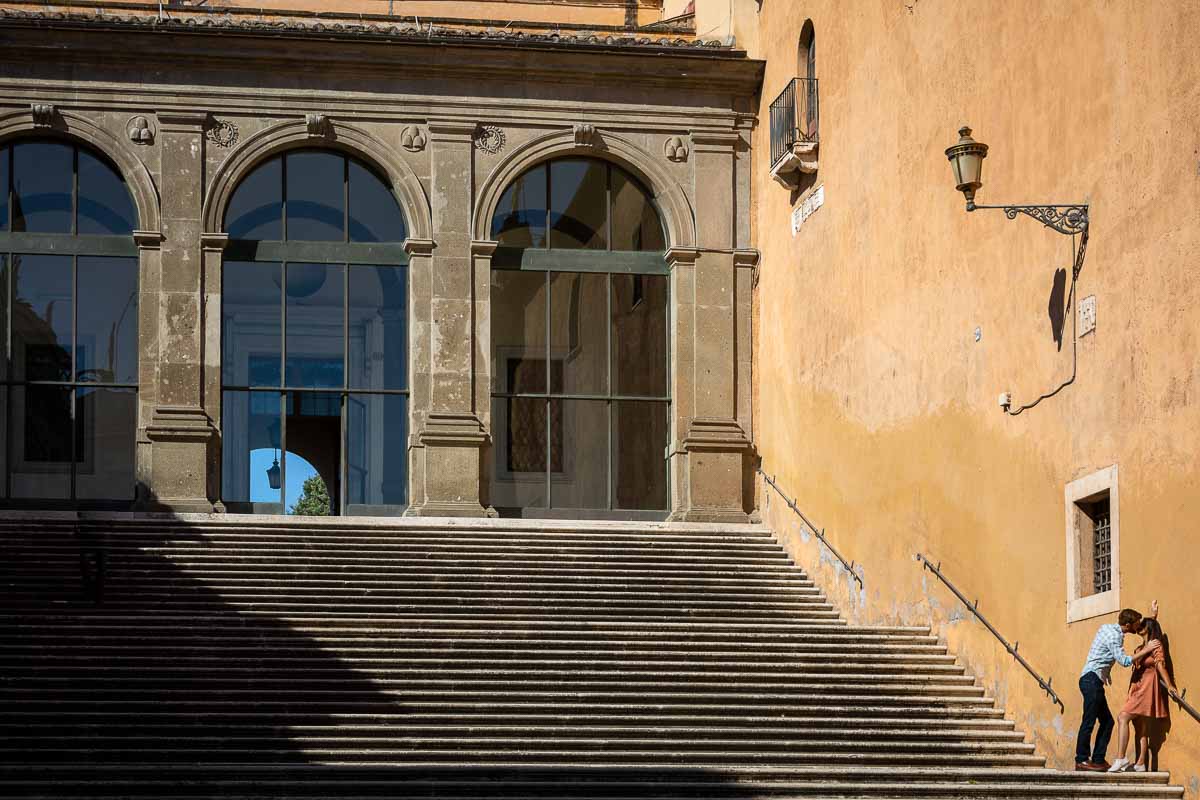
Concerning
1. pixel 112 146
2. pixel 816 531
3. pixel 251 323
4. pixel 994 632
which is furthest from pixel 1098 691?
pixel 112 146

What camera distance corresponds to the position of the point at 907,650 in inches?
806

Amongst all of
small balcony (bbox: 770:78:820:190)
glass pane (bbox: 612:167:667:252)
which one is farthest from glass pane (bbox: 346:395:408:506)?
small balcony (bbox: 770:78:820:190)

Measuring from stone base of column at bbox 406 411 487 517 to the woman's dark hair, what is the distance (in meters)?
11.9

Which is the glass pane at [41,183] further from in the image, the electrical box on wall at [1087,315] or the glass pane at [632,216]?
the electrical box on wall at [1087,315]

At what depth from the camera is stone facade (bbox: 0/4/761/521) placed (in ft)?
87.8

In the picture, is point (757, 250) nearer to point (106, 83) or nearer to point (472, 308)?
point (472, 308)

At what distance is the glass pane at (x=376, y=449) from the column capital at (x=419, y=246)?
1.81 metres

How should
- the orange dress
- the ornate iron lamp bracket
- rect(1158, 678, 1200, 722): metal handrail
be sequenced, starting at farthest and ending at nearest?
the ornate iron lamp bracket, the orange dress, rect(1158, 678, 1200, 722): metal handrail

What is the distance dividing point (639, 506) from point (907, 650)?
7837mm

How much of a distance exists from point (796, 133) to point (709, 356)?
3.19 m

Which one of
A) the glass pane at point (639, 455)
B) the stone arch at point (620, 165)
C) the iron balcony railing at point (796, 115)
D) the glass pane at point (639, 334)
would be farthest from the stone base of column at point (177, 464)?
the iron balcony railing at point (796, 115)

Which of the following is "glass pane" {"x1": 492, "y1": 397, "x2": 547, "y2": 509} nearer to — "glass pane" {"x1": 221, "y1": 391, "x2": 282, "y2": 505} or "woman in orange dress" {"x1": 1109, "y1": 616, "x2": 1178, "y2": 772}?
"glass pane" {"x1": 221, "y1": 391, "x2": 282, "y2": 505}

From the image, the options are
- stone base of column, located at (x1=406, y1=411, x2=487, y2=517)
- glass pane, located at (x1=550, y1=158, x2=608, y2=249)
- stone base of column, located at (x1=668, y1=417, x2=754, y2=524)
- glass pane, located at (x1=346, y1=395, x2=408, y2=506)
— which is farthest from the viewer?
glass pane, located at (x1=550, y1=158, x2=608, y2=249)

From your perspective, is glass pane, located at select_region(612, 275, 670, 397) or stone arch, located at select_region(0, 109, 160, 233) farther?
glass pane, located at select_region(612, 275, 670, 397)
